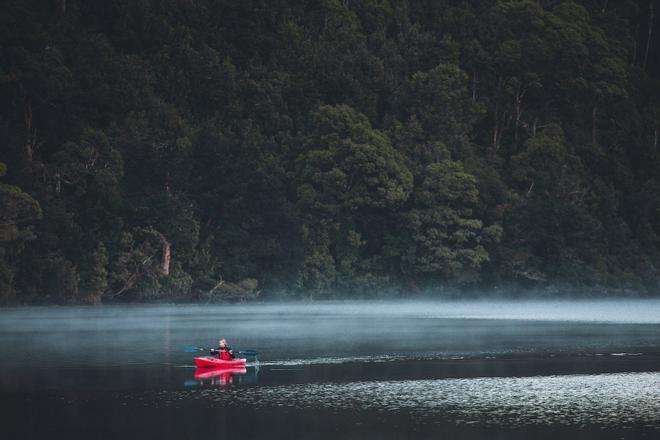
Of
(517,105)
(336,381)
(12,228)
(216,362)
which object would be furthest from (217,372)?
(517,105)

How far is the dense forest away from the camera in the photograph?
9800 cm

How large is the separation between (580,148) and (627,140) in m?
9.68

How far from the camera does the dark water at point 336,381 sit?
31891 mm

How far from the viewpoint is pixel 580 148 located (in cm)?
12544

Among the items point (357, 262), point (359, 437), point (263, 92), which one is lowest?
point (359, 437)

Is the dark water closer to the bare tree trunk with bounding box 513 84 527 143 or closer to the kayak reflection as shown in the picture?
the kayak reflection

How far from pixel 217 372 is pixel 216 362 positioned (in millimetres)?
439

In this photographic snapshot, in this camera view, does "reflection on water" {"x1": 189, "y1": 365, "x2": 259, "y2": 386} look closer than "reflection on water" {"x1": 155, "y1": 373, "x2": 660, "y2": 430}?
No

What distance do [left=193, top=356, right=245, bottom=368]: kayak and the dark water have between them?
1.48 ft

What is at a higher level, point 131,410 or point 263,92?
point 263,92

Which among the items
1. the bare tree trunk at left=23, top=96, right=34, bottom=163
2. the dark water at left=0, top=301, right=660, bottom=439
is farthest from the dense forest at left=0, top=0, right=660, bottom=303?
the dark water at left=0, top=301, right=660, bottom=439

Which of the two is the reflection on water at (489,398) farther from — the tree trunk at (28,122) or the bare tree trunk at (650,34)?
the bare tree trunk at (650,34)

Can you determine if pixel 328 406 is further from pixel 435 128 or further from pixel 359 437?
pixel 435 128

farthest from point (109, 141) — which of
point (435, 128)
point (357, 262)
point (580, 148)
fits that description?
point (580, 148)
